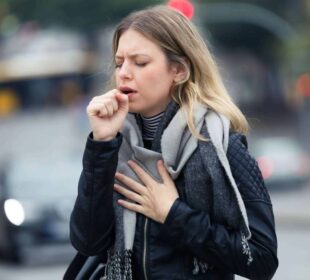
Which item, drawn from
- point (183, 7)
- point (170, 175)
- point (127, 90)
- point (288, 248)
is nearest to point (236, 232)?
point (170, 175)

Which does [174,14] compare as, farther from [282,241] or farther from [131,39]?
[282,241]

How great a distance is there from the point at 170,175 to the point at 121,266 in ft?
0.92

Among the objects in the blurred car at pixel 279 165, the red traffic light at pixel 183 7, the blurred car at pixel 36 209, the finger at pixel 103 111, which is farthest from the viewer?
the blurred car at pixel 279 165

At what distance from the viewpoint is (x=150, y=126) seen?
3.17 meters

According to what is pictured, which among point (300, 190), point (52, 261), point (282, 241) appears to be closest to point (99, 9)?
point (300, 190)

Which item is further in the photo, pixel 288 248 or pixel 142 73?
pixel 288 248

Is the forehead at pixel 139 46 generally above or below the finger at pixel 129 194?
above

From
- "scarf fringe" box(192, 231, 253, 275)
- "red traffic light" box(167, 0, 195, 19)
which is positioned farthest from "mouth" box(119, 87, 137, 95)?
"scarf fringe" box(192, 231, 253, 275)

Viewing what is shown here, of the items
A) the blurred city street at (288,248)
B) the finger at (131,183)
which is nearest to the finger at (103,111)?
the finger at (131,183)

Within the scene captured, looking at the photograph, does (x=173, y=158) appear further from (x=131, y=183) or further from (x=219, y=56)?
(x=219, y=56)

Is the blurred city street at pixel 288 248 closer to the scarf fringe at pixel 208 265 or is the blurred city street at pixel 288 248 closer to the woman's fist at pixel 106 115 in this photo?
the scarf fringe at pixel 208 265

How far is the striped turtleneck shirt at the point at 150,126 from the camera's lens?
3.16 meters

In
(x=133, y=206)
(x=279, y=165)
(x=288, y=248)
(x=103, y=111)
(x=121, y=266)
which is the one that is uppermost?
(x=279, y=165)

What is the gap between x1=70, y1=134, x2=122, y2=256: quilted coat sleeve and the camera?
3.00m
